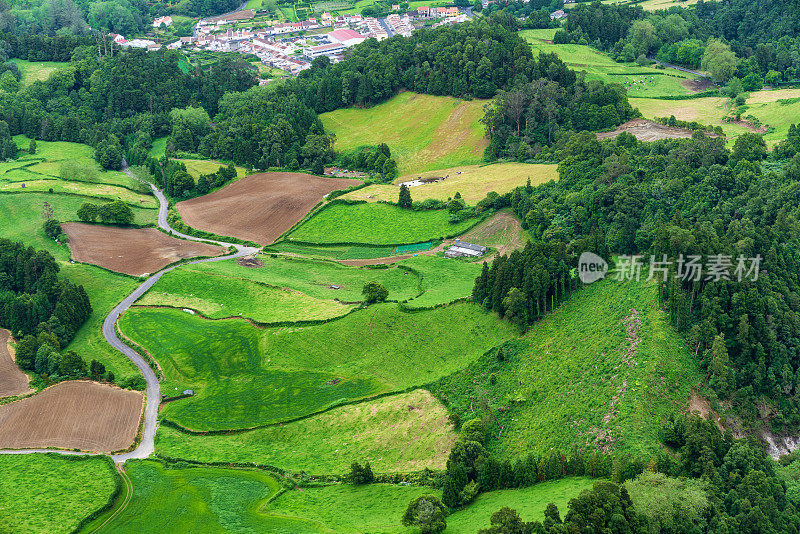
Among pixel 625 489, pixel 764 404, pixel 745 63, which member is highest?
pixel 745 63

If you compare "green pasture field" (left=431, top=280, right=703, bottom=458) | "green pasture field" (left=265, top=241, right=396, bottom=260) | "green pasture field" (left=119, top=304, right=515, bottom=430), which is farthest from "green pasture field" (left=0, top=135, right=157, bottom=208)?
"green pasture field" (left=431, top=280, right=703, bottom=458)

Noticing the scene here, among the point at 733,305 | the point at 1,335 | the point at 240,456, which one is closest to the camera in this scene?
the point at 240,456

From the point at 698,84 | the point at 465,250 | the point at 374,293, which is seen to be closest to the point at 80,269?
the point at 374,293

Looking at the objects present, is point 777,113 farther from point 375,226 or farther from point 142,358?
point 142,358

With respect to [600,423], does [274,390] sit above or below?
below

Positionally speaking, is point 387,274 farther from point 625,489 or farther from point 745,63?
point 745,63

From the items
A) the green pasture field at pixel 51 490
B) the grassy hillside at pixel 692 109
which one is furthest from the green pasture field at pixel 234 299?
the grassy hillside at pixel 692 109

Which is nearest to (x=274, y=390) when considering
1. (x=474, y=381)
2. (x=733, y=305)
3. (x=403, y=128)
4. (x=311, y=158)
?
(x=474, y=381)
